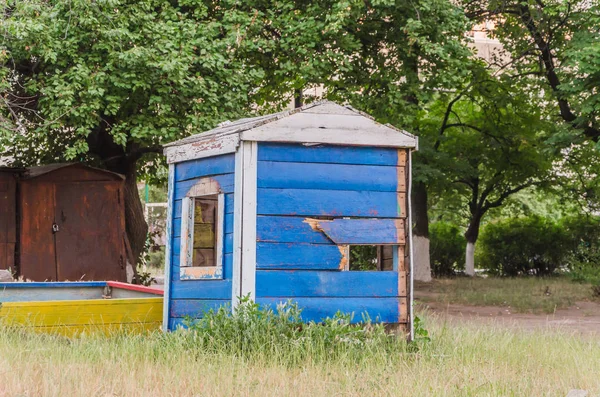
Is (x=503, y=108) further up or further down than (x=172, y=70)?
further up

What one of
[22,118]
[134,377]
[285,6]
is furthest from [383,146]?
[22,118]

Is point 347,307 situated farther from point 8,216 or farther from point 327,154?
point 8,216

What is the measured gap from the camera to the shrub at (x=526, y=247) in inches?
1136

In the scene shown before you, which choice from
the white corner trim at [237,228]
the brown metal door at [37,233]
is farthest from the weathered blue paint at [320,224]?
the brown metal door at [37,233]

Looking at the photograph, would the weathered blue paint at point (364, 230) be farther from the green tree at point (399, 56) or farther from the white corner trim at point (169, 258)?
the green tree at point (399, 56)

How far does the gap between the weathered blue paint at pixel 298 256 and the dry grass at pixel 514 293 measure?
931cm

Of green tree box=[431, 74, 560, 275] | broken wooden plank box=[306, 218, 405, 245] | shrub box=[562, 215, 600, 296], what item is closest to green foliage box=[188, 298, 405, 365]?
broken wooden plank box=[306, 218, 405, 245]

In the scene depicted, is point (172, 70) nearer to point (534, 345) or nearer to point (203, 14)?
point (203, 14)

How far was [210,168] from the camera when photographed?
8414 mm

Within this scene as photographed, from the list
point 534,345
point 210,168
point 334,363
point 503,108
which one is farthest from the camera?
point 503,108

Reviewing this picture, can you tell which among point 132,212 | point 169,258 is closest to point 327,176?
point 169,258

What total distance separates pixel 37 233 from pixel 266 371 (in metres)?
8.97

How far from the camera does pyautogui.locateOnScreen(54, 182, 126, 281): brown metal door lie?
1495cm

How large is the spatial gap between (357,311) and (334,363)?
0.85m
